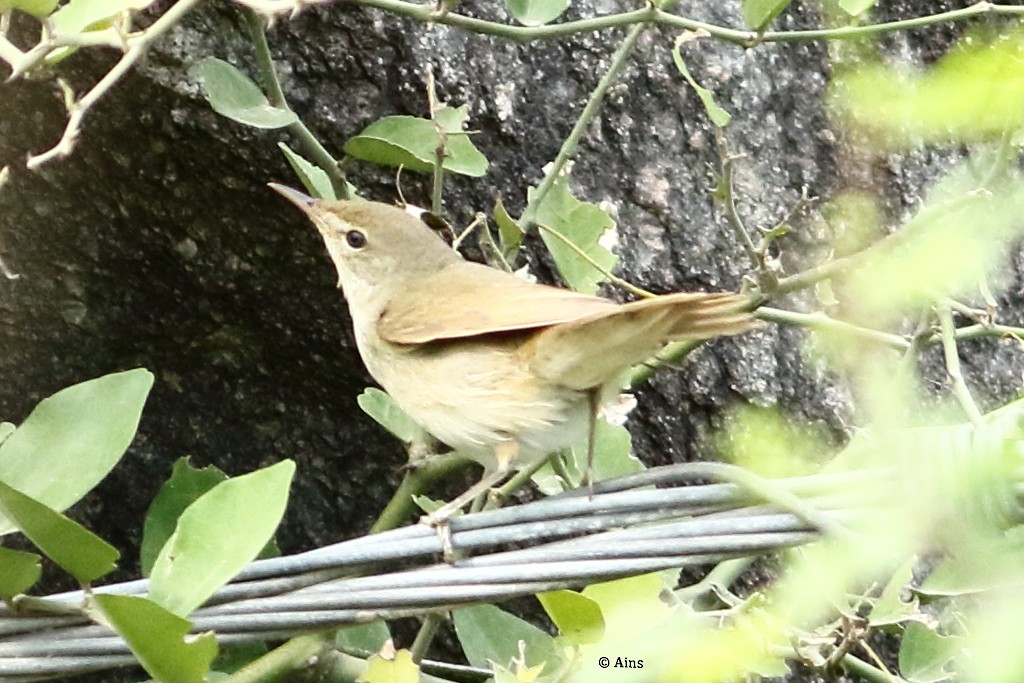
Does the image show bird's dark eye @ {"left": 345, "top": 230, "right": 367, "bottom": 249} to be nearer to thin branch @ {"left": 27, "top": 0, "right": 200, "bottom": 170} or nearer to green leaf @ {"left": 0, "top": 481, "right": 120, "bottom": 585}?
thin branch @ {"left": 27, "top": 0, "right": 200, "bottom": 170}

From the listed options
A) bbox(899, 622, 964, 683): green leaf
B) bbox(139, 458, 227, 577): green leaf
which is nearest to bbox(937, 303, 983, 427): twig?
bbox(899, 622, 964, 683): green leaf

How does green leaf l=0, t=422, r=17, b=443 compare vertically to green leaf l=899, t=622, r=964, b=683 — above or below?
above

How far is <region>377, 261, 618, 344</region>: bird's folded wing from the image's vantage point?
1.37 metres

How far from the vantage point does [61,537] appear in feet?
3.14

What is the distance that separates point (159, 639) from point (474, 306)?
73 cm

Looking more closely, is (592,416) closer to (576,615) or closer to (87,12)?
(576,615)

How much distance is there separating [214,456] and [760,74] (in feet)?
4.20

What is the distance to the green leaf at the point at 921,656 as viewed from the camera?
1.42 m

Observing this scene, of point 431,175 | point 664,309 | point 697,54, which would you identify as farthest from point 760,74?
point 664,309

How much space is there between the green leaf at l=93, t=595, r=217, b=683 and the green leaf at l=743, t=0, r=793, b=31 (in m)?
0.99

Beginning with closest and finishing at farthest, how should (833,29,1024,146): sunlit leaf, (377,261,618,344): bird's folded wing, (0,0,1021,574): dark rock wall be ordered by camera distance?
(833,29,1024,146): sunlit leaf
(377,261,618,344): bird's folded wing
(0,0,1021,574): dark rock wall

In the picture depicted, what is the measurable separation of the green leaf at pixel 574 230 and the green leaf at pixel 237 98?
1.26ft

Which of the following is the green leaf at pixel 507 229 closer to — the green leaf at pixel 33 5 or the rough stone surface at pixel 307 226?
the rough stone surface at pixel 307 226

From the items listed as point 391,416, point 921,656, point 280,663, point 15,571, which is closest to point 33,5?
point 15,571
